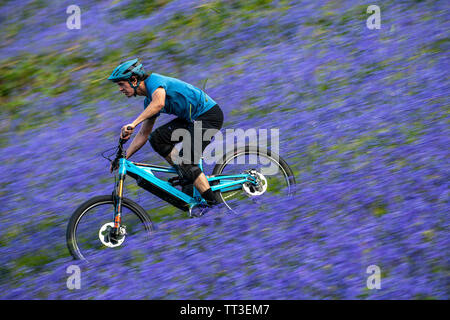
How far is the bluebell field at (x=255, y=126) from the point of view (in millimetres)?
5387

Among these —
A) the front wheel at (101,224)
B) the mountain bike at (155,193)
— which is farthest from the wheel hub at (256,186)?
the front wheel at (101,224)

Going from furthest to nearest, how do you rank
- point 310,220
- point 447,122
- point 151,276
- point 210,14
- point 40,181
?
point 210,14, point 40,181, point 447,122, point 310,220, point 151,276

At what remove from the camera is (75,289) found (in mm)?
5676

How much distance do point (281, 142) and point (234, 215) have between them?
198 centimetres

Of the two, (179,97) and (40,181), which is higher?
(179,97)

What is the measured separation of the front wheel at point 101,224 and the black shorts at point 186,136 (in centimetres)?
74

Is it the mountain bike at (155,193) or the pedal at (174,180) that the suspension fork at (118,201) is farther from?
the pedal at (174,180)

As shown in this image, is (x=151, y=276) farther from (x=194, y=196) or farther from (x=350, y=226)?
(x=350, y=226)

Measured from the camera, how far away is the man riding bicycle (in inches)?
230

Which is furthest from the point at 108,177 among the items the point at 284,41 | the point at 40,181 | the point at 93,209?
the point at 284,41

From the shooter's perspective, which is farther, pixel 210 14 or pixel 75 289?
pixel 210 14

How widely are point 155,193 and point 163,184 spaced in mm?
157

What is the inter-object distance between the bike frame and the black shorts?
205 millimetres

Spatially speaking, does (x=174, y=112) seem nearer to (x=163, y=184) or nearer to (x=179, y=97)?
(x=179, y=97)
